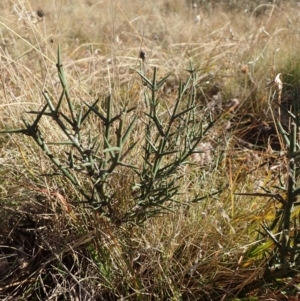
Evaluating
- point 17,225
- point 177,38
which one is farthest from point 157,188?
point 177,38

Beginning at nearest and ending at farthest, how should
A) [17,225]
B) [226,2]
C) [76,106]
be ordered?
[17,225] → [76,106] → [226,2]

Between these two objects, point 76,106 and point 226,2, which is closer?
point 76,106

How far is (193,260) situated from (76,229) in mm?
334

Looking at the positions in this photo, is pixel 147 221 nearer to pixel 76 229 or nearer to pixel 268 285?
pixel 76 229

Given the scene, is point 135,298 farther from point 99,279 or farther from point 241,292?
point 241,292

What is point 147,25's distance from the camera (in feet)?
14.5

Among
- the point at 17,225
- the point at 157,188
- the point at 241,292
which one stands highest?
the point at 157,188

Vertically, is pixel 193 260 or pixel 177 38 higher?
pixel 193 260

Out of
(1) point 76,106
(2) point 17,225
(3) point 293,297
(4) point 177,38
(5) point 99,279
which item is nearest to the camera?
(3) point 293,297

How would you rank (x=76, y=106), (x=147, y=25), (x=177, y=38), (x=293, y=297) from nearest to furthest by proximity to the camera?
(x=293, y=297)
(x=76, y=106)
(x=177, y=38)
(x=147, y=25)

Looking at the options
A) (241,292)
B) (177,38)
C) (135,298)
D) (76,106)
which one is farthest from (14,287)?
(177,38)

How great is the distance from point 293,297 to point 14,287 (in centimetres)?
73

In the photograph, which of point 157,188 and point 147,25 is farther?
point 147,25

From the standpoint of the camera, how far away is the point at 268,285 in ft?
3.92
